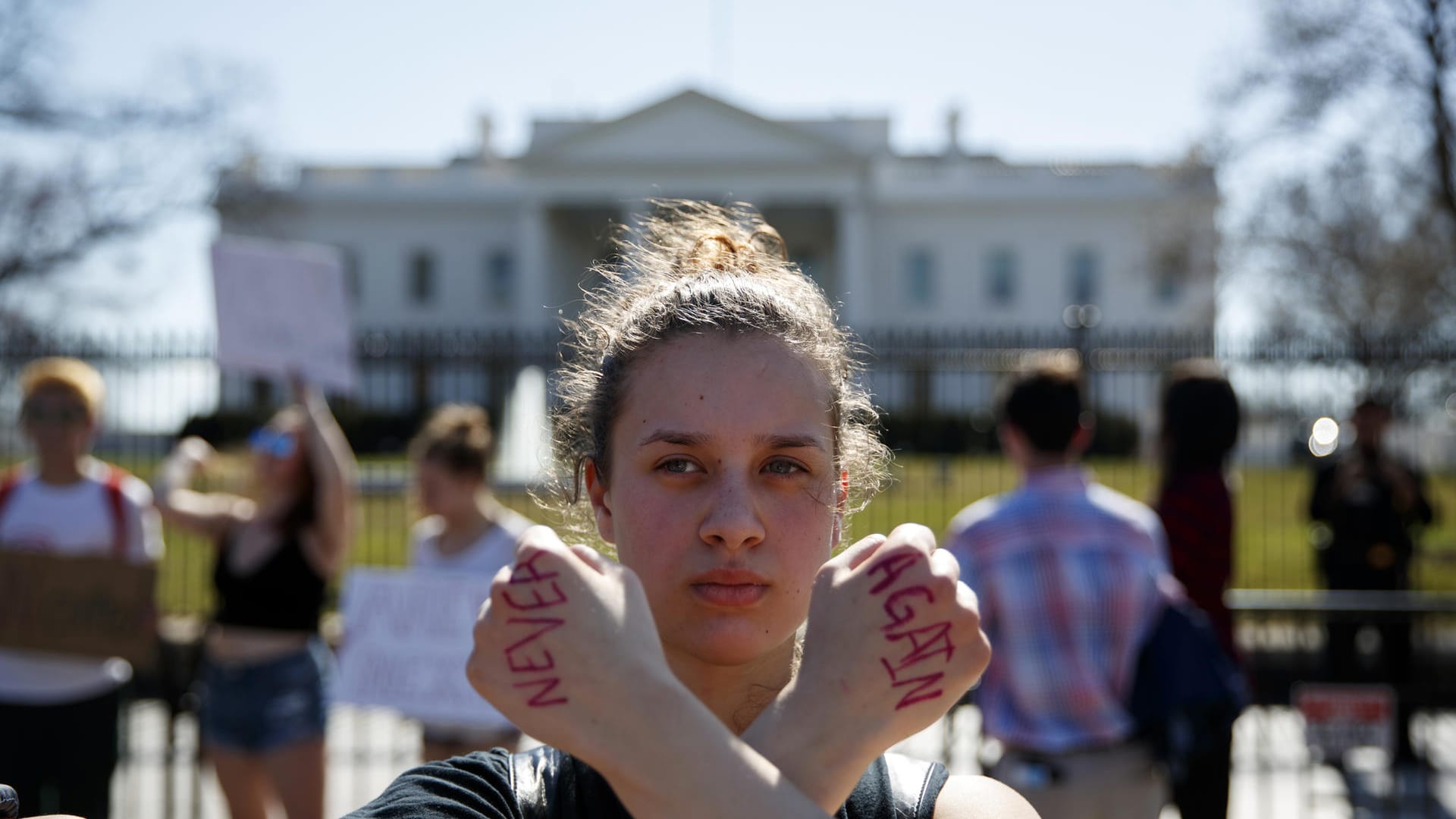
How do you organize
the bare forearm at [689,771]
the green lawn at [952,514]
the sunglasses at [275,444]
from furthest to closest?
the green lawn at [952,514], the sunglasses at [275,444], the bare forearm at [689,771]

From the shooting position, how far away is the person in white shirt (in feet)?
14.5

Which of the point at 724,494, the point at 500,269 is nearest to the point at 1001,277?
the point at 500,269

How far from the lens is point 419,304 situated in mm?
52688

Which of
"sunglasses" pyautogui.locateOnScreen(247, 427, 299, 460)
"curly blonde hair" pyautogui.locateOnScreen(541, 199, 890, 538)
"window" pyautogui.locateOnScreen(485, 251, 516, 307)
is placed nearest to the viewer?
"curly blonde hair" pyautogui.locateOnScreen(541, 199, 890, 538)

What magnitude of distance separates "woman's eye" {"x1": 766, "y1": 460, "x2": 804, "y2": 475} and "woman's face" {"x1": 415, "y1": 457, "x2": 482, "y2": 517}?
334 centimetres

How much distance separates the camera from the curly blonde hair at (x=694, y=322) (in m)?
1.59

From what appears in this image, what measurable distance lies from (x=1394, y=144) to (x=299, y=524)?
44.6 feet

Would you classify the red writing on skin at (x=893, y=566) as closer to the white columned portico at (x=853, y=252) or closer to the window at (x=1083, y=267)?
the white columned portico at (x=853, y=252)

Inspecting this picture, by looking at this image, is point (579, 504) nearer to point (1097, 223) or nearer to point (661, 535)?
point (661, 535)

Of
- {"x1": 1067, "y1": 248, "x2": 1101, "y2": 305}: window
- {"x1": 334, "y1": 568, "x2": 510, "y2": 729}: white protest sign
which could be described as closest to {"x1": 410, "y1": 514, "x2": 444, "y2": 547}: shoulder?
{"x1": 334, "y1": 568, "x2": 510, "y2": 729}: white protest sign

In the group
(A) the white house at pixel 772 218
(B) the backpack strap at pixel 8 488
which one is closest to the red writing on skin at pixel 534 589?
(B) the backpack strap at pixel 8 488

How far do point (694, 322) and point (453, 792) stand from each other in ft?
2.11

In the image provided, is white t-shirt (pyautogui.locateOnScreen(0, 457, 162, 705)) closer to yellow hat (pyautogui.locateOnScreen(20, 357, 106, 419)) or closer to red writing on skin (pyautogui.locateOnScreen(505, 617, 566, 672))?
yellow hat (pyautogui.locateOnScreen(20, 357, 106, 419))

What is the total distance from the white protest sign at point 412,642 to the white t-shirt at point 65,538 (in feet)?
2.79
